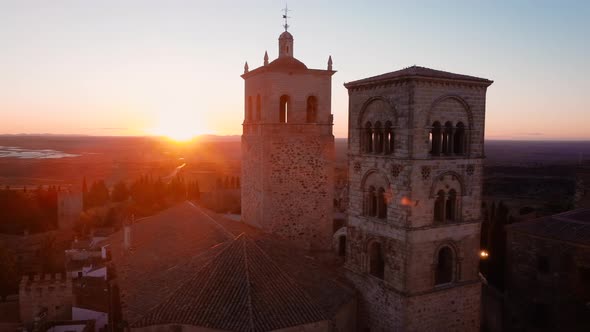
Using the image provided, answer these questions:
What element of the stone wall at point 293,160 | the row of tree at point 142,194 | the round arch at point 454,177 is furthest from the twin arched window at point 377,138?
the row of tree at point 142,194

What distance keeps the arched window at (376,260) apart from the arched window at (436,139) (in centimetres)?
362

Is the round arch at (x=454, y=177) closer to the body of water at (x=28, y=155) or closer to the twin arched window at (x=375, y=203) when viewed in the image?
the twin arched window at (x=375, y=203)

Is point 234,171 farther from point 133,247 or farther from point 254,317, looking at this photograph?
point 254,317

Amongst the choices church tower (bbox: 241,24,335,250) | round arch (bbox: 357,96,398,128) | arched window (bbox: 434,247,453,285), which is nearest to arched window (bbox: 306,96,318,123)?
church tower (bbox: 241,24,335,250)

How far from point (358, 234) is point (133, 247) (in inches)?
416

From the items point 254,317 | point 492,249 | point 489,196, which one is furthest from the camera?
point 489,196

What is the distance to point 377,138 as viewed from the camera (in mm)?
14383

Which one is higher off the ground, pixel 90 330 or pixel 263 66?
pixel 263 66

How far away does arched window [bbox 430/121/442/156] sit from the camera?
1339 cm

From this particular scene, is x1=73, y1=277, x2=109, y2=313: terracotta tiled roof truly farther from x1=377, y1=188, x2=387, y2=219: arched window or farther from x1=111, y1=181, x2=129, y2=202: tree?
x1=111, y1=181, x2=129, y2=202: tree

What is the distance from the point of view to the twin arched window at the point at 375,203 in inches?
566

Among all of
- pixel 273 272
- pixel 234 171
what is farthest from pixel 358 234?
pixel 234 171

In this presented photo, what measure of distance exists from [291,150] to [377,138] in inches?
274

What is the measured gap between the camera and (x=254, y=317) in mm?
11031
